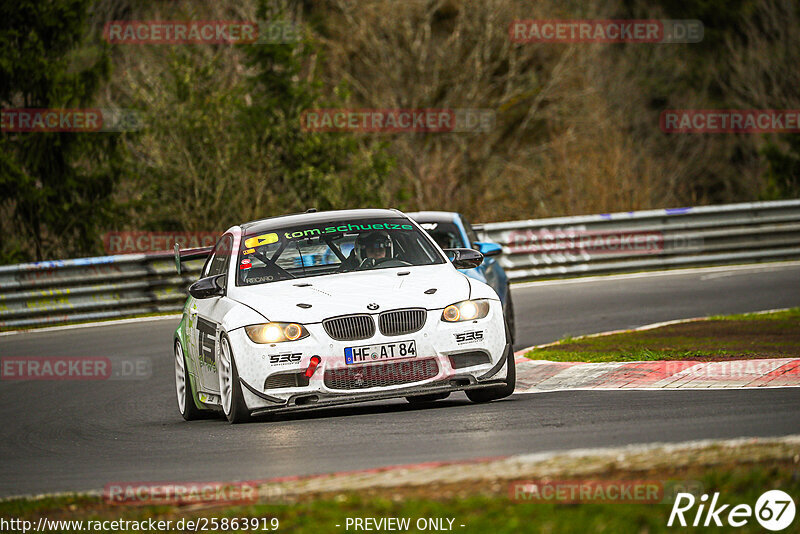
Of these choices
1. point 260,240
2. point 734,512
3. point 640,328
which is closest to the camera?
point 734,512

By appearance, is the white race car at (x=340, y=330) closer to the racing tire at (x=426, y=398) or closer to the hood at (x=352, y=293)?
the hood at (x=352, y=293)

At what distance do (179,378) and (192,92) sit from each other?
58.1 feet

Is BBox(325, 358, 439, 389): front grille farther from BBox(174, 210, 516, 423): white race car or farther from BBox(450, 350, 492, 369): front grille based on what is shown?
BBox(450, 350, 492, 369): front grille

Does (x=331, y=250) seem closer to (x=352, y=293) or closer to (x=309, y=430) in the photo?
(x=352, y=293)

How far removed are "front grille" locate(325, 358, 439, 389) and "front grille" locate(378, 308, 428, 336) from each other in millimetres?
225

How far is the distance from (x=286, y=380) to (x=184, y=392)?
2.07 meters

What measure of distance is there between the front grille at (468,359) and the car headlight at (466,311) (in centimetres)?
25

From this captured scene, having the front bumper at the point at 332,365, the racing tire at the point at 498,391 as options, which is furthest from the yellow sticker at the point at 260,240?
the racing tire at the point at 498,391

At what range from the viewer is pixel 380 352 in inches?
371

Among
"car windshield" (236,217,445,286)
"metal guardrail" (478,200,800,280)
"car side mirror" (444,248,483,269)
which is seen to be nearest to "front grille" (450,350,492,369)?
"car windshield" (236,217,445,286)

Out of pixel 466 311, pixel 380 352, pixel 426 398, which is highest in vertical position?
pixel 466 311

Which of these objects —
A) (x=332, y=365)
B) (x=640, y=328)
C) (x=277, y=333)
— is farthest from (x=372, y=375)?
(x=640, y=328)

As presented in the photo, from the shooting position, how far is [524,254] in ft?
78.8

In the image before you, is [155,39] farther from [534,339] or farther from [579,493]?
[579,493]
